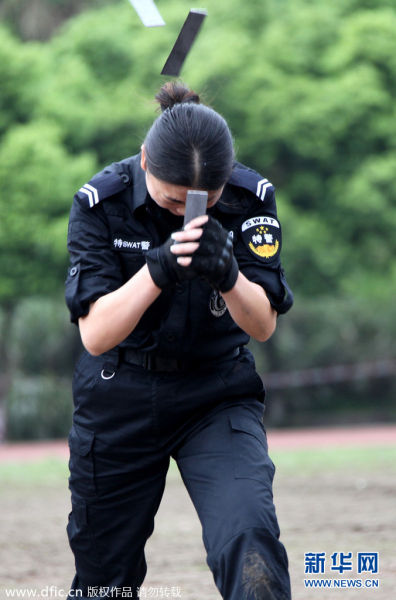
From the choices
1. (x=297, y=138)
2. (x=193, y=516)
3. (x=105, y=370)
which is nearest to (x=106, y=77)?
(x=297, y=138)

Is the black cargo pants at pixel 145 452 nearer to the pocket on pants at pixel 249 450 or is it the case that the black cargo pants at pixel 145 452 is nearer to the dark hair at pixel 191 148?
the pocket on pants at pixel 249 450

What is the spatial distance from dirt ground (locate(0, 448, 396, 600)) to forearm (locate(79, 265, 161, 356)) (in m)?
2.21

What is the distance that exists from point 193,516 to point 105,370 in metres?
5.26

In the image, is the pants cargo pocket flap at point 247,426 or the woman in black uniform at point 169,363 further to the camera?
the pants cargo pocket flap at point 247,426

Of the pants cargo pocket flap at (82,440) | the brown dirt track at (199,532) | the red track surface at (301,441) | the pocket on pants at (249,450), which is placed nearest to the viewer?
the pocket on pants at (249,450)

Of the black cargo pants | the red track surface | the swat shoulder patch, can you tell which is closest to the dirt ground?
the black cargo pants

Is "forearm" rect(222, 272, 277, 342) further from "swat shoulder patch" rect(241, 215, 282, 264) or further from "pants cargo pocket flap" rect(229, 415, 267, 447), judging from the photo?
"pants cargo pocket flap" rect(229, 415, 267, 447)

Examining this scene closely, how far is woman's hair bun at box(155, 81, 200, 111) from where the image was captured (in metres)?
3.48

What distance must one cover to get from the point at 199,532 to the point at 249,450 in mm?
4374

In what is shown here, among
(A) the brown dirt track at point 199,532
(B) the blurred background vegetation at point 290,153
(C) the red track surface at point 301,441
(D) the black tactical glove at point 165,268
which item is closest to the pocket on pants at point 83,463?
(D) the black tactical glove at point 165,268

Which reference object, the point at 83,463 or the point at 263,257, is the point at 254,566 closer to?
the point at 83,463

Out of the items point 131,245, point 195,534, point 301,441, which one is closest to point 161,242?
point 131,245

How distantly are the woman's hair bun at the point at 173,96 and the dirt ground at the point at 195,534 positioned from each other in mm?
2569

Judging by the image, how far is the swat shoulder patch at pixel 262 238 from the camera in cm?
341
